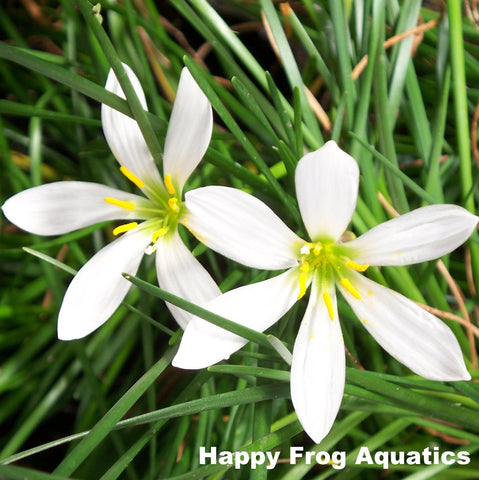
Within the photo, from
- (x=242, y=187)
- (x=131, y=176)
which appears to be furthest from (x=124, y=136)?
(x=242, y=187)

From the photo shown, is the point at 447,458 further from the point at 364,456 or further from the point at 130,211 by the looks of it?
the point at 130,211

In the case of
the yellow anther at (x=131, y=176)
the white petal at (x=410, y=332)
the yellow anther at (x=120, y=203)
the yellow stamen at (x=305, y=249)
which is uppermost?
the yellow anther at (x=131, y=176)

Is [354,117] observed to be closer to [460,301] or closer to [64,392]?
[460,301]

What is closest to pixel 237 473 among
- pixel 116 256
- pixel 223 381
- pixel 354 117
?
pixel 223 381

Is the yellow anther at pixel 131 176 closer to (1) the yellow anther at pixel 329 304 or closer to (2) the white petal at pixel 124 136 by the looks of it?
(2) the white petal at pixel 124 136

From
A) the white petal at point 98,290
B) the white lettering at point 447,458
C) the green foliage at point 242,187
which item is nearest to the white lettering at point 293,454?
the green foliage at point 242,187

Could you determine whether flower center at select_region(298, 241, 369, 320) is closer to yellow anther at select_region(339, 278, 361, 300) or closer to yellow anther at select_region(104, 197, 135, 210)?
yellow anther at select_region(339, 278, 361, 300)

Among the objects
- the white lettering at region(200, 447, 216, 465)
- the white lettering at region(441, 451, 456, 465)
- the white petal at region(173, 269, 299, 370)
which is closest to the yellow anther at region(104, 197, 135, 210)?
the white petal at region(173, 269, 299, 370)
